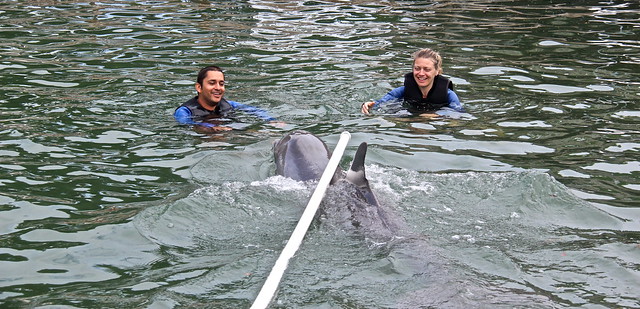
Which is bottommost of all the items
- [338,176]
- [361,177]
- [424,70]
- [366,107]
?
[366,107]

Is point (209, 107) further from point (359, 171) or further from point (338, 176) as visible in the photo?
point (359, 171)

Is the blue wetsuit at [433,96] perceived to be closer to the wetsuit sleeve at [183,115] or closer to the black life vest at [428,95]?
the black life vest at [428,95]

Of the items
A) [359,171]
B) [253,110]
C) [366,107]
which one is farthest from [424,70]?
[359,171]

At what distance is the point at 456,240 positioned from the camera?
5.38m

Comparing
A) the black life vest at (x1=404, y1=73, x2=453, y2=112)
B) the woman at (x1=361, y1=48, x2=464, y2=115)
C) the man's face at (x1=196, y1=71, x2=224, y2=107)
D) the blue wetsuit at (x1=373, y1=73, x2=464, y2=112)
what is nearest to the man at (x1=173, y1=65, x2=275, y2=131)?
the man's face at (x1=196, y1=71, x2=224, y2=107)

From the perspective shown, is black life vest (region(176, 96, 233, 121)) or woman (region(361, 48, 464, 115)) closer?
black life vest (region(176, 96, 233, 121))

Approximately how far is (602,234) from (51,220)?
3820mm

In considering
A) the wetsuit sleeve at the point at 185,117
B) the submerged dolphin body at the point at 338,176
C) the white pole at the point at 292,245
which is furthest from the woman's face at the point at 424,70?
the white pole at the point at 292,245

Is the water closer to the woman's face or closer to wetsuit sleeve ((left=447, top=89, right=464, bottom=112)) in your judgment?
wetsuit sleeve ((left=447, top=89, right=464, bottom=112))

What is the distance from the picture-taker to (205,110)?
8.88 m

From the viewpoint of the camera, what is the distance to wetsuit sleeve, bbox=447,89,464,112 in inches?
360

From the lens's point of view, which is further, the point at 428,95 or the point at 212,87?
the point at 428,95

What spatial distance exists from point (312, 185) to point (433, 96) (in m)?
3.40

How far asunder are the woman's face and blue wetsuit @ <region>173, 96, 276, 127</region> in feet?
5.85
